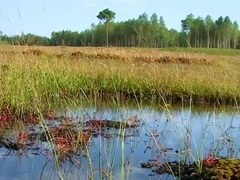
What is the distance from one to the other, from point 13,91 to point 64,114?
36.6 inches

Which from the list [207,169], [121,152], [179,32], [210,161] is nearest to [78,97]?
[121,152]

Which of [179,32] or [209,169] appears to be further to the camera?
[179,32]

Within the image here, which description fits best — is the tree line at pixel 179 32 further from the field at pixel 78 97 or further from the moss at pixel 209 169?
the moss at pixel 209 169

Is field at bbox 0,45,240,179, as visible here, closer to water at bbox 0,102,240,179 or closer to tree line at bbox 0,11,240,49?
water at bbox 0,102,240,179

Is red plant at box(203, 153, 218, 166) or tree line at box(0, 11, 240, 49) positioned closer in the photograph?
red plant at box(203, 153, 218, 166)

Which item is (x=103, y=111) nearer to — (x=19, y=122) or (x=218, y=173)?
(x=19, y=122)

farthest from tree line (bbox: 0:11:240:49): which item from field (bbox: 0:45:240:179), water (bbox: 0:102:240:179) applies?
water (bbox: 0:102:240:179)

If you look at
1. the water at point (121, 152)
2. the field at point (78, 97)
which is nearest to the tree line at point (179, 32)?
the field at point (78, 97)

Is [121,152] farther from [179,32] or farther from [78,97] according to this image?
[179,32]

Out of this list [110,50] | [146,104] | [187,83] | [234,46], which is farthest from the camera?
[234,46]

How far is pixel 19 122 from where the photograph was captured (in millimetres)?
6762

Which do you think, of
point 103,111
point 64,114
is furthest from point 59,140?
point 103,111

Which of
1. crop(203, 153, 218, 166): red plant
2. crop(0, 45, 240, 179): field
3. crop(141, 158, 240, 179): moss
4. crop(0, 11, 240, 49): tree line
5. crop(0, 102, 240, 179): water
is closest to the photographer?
crop(141, 158, 240, 179): moss

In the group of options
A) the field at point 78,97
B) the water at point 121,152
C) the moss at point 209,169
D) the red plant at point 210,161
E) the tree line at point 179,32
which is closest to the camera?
the moss at point 209,169
